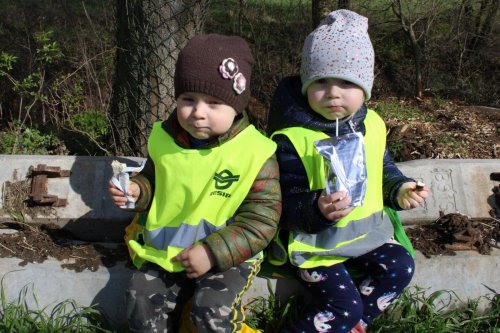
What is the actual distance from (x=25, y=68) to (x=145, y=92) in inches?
106

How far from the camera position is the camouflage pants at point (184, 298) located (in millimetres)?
2531

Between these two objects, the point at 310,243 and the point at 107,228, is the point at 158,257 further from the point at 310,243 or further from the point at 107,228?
the point at 107,228

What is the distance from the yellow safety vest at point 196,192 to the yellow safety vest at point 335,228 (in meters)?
0.21

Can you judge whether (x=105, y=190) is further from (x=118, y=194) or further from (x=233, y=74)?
(x=233, y=74)

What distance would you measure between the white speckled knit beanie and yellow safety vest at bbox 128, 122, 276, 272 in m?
0.45

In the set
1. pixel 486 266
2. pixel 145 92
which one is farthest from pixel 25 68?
pixel 486 266

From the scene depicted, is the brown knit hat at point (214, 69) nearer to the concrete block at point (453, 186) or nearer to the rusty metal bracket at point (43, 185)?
the rusty metal bracket at point (43, 185)

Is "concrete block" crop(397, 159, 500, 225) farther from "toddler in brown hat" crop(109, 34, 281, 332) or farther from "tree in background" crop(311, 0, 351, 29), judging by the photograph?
"tree in background" crop(311, 0, 351, 29)

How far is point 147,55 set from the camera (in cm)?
406

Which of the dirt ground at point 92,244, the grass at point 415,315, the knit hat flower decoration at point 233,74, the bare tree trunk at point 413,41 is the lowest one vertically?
the grass at point 415,315

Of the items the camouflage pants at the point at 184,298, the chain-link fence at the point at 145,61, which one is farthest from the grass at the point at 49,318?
the chain-link fence at the point at 145,61

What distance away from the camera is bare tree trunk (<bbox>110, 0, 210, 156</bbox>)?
3969 millimetres

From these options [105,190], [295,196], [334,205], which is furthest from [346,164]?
[105,190]

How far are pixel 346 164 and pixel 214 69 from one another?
0.75 meters
